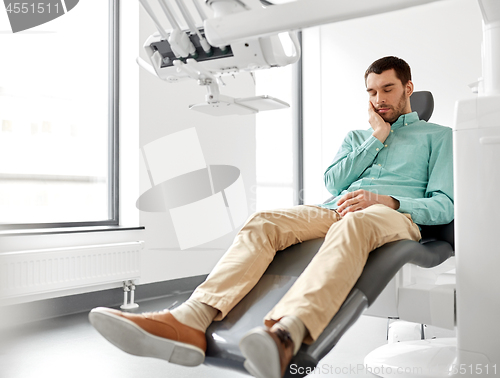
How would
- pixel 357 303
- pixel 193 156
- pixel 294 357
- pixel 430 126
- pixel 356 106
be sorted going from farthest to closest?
pixel 356 106 → pixel 193 156 → pixel 430 126 → pixel 357 303 → pixel 294 357

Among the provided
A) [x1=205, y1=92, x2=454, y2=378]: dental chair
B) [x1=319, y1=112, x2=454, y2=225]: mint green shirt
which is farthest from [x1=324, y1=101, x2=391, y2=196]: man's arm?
[x1=205, y1=92, x2=454, y2=378]: dental chair

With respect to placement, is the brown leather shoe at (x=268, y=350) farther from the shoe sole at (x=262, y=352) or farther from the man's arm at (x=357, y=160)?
the man's arm at (x=357, y=160)

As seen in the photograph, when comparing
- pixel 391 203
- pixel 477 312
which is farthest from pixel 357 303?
pixel 391 203

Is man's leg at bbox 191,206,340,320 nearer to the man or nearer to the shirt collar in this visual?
the man

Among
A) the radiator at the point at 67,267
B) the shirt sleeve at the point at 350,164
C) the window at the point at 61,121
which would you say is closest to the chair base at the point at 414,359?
the shirt sleeve at the point at 350,164

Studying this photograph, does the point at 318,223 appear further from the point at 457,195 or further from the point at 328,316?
the point at 328,316

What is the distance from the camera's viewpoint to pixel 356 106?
15.0 feet

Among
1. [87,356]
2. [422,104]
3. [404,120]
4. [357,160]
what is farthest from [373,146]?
[87,356]

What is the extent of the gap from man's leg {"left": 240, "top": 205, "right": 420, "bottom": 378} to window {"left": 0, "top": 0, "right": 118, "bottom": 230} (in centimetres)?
199

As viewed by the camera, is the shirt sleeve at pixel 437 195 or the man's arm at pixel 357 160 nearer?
the shirt sleeve at pixel 437 195

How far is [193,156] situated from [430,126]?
6.23 ft

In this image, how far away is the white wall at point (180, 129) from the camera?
3133 millimetres

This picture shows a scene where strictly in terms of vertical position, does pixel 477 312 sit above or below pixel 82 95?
below

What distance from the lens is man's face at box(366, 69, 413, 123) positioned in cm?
196
